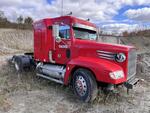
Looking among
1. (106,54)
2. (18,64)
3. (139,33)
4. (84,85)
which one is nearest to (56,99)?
(84,85)

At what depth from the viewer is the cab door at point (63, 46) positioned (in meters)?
6.95

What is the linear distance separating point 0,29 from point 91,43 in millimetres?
23191

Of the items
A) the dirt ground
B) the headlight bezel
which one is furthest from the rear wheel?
the headlight bezel

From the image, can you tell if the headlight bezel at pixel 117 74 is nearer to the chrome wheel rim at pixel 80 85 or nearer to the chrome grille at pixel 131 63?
the chrome grille at pixel 131 63

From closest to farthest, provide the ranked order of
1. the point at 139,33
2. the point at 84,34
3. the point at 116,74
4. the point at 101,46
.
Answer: the point at 116,74 < the point at 101,46 < the point at 84,34 < the point at 139,33

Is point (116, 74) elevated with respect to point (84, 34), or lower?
lower

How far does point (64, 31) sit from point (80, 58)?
124 centimetres

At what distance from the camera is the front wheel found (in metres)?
5.77

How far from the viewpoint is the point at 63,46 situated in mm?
7117

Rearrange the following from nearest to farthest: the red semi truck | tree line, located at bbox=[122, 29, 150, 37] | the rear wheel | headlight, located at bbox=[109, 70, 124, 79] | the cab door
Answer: headlight, located at bbox=[109, 70, 124, 79] → the red semi truck → the cab door → the rear wheel → tree line, located at bbox=[122, 29, 150, 37]

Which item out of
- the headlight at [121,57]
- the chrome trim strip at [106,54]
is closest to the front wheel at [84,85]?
the chrome trim strip at [106,54]

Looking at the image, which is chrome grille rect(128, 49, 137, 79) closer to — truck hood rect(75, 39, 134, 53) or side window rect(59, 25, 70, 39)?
truck hood rect(75, 39, 134, 53)

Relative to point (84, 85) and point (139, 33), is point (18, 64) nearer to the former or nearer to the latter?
point (84, 85)

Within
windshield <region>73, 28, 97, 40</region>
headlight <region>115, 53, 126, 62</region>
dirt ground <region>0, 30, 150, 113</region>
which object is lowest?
dirt ground <region>0, 30, 150, 113</region>
